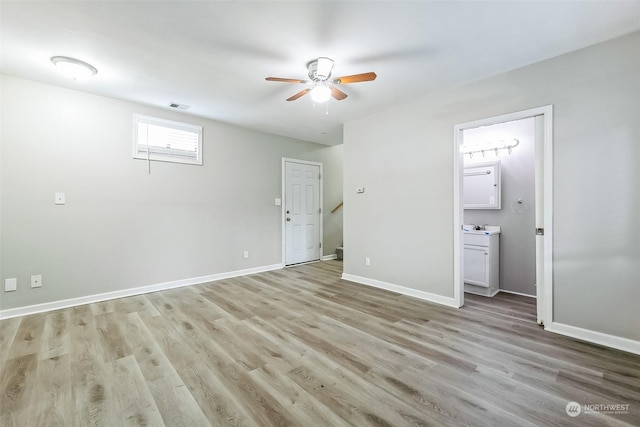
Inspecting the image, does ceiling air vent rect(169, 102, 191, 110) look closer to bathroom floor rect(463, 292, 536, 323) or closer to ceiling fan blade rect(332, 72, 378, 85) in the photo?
ceiling fan blade rect(332, 72, 378, 85)

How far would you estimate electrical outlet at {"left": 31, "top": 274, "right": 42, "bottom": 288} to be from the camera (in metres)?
3.02

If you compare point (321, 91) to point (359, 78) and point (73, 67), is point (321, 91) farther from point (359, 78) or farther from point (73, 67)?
point (73, 67)

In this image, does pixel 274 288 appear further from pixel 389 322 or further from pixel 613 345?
pixel 613 345

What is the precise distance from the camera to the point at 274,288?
3963 millimetres

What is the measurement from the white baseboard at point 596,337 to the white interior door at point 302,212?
3996mm

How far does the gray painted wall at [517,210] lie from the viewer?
12.0 feet

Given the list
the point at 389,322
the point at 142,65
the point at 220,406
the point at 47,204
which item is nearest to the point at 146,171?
the point at 47,204

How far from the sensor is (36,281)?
3033mm

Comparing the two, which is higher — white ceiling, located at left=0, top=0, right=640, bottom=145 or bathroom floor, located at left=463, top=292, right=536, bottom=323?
white ceiling, located at left=0, top=0, right=640, bottom=145

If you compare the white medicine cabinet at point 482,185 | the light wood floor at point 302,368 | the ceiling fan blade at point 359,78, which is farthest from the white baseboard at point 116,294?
the white medicine cabinet at point 482,185

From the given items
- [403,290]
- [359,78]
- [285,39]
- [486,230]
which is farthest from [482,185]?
[285,39]

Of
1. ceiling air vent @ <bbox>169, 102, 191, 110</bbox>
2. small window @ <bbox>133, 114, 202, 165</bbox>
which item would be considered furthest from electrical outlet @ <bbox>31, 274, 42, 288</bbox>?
ceiling air vent @ <bbox>169, 102, 191, 110</bbox>

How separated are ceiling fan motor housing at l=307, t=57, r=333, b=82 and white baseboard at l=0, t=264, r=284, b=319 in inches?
133

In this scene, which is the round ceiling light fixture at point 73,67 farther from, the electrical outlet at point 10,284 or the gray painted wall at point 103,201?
the electrical outlet at point 10,284
